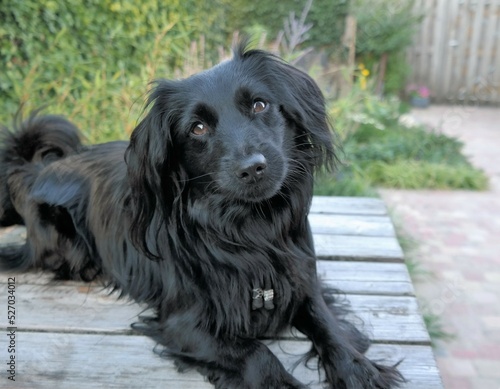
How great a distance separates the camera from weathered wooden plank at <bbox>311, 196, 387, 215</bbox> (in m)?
3.40

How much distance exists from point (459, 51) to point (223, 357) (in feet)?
30.2

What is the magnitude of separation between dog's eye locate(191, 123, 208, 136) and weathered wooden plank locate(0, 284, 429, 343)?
0.85 metres

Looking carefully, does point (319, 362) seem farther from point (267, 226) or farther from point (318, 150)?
point (318, 150)

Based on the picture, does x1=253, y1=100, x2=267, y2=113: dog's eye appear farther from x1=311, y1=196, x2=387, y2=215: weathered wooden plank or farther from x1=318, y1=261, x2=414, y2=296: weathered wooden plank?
x1=311, y1=196, x2=387, y2=215: weathered wooden plank

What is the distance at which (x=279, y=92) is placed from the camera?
6.49 ft

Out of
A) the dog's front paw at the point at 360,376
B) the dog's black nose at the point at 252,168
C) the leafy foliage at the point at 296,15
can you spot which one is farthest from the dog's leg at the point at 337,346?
the leafy foliage at the point at 296,15

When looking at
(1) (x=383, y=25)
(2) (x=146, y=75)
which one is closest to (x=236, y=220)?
(2) (x=146, y=75)

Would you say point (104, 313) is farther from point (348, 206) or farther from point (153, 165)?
point (348, 206)

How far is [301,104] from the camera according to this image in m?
2.02

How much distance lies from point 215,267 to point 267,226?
0.25 metres

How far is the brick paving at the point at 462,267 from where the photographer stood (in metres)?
2.65

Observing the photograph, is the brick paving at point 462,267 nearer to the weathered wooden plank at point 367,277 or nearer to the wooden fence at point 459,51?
the weathered wooden plank at point 367,277

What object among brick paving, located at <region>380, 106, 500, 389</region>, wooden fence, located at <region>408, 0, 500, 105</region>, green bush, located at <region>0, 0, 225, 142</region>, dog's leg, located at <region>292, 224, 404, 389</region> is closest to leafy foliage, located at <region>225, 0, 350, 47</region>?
wooden fence, located at <region>408, 0, 500, 105</region>

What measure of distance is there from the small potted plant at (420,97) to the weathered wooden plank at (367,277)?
723 centimetres
